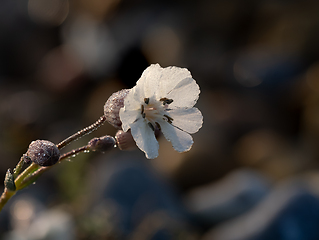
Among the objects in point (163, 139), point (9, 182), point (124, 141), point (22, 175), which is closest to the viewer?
point (9, 182)

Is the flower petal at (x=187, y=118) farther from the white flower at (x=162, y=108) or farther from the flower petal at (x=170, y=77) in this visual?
the flower petal at (x=170, y=77)

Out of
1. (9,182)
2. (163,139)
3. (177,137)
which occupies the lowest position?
(9,182)

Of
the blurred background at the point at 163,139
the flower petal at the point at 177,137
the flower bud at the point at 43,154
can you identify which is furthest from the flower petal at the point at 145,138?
the blurred background at the point at 163,139

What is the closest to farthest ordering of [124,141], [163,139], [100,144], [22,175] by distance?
[22,175], [100,144], [124,141], [163,139]

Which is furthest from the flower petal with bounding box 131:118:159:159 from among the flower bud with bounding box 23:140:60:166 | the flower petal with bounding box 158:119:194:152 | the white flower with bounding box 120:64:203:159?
the flower bud with bounding box 23:140:60:166

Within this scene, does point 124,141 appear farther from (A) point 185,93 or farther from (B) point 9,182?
(B) point 9,182

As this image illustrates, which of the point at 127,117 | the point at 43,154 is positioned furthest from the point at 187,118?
the point at 43,154
